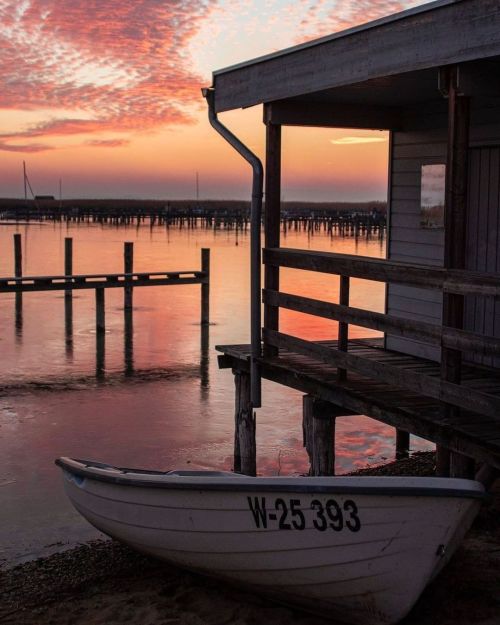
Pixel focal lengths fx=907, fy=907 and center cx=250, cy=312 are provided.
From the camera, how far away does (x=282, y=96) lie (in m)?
9.20

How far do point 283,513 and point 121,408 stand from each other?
920cm

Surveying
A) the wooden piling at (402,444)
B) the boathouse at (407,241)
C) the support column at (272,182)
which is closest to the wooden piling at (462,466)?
the boathouse at (407,241)

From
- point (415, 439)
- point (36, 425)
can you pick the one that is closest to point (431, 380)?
point (415, 439)

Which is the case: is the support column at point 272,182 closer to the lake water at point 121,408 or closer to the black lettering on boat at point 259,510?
the lake water at point 121,408

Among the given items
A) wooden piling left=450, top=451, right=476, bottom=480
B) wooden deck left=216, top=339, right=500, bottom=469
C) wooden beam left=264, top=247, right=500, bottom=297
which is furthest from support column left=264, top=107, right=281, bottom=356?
wooden piling left=450, top=451, right=476, bottom=480

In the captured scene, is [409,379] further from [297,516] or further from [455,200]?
[297,516]

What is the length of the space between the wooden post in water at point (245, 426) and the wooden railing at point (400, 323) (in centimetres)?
139

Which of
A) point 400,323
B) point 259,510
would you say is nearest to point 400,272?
point 400,323

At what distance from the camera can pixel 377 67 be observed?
7605 mm

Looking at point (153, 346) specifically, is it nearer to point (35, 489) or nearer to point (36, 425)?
point (36, 425)

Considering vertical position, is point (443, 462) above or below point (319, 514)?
below

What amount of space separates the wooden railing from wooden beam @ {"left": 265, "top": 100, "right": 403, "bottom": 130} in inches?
58.4

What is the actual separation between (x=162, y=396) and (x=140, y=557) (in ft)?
26.4

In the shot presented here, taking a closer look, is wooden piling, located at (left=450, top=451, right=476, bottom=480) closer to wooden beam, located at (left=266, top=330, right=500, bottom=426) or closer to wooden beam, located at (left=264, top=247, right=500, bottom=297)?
wooden beam, located at (left=266, top=330, right=500, bottom=426)
